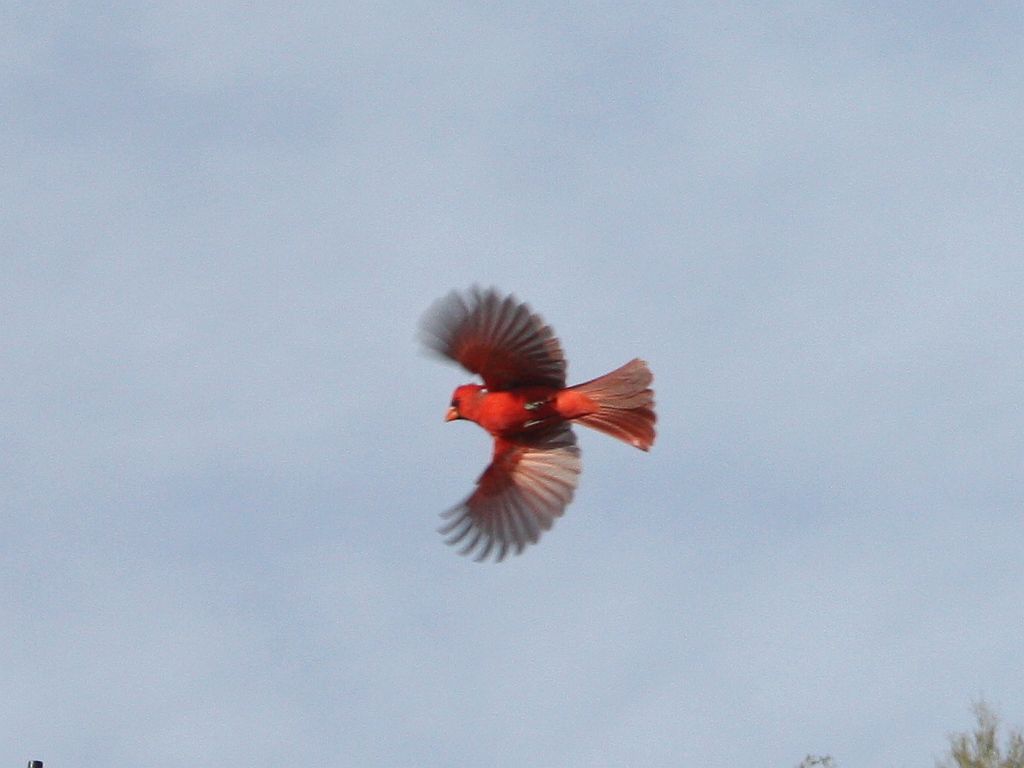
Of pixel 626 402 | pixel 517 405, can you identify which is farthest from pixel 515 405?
pixel 626 402

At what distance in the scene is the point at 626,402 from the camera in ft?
39.4

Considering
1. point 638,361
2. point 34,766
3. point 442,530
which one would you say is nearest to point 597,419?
point 638,361

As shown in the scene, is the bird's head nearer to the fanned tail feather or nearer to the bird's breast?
the bird's breast

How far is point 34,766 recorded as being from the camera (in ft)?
40.4

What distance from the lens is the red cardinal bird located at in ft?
37.8

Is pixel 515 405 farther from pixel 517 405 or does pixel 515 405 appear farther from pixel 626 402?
pixel 626 402

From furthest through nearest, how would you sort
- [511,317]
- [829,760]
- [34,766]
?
[829,760] < [34,766] < [511,317]

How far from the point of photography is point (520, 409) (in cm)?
1184

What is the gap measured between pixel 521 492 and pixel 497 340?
1.35 metres

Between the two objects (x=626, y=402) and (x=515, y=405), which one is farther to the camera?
(x=626, y=402)

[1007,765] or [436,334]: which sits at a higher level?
[1007,765]

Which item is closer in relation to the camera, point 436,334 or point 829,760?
point 436,334

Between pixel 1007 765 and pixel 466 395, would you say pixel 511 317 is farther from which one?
pixel 1007 765

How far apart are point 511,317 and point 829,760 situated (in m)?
9.13
